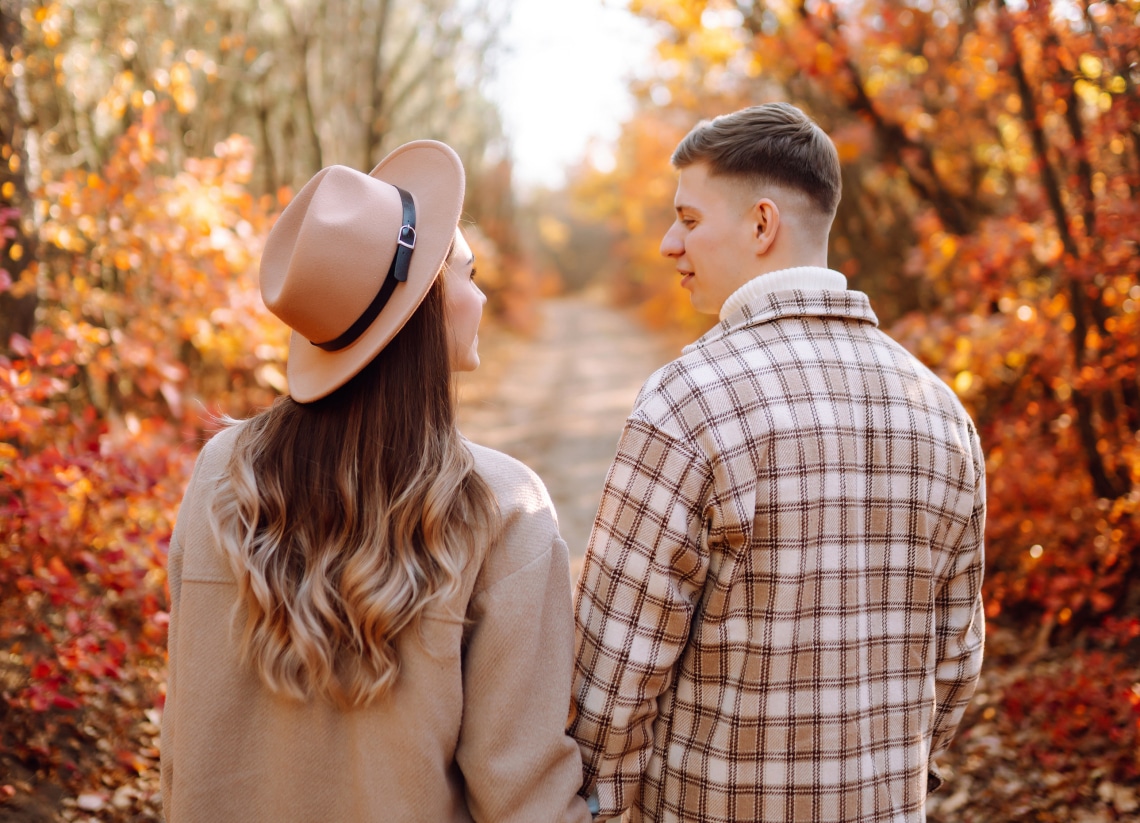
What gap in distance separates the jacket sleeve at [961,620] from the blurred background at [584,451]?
4.56 ft

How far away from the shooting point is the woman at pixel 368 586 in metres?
1.68

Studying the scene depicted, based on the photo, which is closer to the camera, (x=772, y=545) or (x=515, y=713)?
(x=515, y=713)

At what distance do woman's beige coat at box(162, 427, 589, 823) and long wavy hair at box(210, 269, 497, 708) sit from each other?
0.06m

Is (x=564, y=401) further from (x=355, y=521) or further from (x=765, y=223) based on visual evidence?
(x=355, y=521)

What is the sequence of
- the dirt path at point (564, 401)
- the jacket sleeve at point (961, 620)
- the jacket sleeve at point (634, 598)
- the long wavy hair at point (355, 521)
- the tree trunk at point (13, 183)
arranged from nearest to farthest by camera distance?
the long wavy hair at point (355, 521), the jacket sleeve at point (634, 598), the jacket sleeve at point (961, 620), the tree trunk at point (13, 183), the dirt path at point (564, 401)

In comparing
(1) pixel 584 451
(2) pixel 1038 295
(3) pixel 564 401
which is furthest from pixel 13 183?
(3) pixel 564 401

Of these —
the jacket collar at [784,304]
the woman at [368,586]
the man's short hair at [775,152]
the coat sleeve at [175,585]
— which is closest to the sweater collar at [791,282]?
the jacket collar at [784,304]

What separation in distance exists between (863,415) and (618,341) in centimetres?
1853

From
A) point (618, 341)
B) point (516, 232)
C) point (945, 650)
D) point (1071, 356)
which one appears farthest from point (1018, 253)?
point (516, 232)

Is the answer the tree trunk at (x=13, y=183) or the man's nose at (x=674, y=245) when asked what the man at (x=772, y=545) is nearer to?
the man's nose at (x=674, y=245)

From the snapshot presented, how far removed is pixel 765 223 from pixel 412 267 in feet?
2.54

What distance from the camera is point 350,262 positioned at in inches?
67.1

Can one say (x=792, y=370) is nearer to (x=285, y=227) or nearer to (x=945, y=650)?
(x=945, y=650)

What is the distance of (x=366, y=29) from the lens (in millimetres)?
10625
